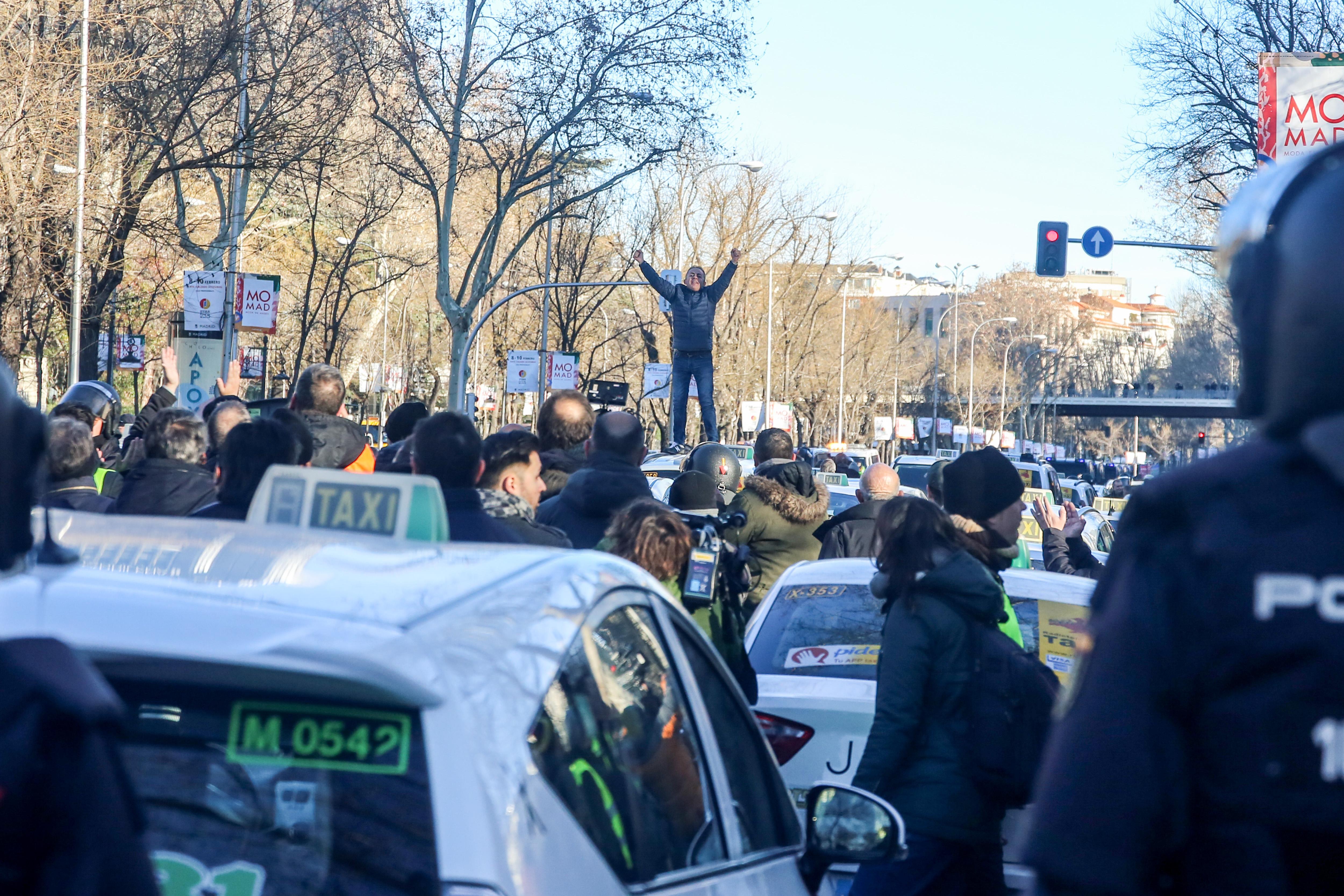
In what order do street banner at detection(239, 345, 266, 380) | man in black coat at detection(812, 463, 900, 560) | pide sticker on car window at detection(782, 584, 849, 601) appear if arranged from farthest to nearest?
street banner at detection(239, 345, 266, 380) → man in black coat at detection(812, 463, 900, 560) → pide sticker on car window at detection(782, 584, 849, 601)

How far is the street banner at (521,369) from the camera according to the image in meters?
38.3

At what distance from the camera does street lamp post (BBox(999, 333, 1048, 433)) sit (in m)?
91.2

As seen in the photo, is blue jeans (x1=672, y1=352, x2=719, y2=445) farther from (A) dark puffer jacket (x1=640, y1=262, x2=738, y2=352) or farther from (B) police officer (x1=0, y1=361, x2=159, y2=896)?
(B) police officer (x1=0, y1=361, x2=159, y2=896)

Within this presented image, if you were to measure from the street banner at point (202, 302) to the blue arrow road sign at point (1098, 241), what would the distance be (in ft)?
44.7

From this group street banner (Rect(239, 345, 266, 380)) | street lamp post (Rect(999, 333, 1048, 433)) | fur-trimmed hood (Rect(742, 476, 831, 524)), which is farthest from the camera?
street lamp post (Rect(999, 333, 1048, 433))

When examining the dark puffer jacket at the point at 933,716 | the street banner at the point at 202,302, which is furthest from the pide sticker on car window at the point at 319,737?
the street banner at the point at 202,302

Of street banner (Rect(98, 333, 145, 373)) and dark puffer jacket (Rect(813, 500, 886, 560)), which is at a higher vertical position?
street banner (Rect(98, 333, 145, 373))

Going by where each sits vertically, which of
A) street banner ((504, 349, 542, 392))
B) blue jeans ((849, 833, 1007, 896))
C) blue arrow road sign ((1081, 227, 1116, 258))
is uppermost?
blue arrow road sign ((1081, 227, 1116, 258))

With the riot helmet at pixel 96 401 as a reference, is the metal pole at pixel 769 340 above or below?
above

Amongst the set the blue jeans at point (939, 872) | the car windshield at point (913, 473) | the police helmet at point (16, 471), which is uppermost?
the police helmet at point (16, 471)

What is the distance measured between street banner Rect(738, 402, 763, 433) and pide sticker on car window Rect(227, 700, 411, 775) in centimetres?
4290

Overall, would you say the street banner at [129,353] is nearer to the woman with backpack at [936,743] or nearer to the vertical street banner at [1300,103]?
the vertical street banner at [1300,103]

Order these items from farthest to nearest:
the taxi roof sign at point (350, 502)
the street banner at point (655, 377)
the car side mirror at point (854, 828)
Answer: the street banner at point (655, 377)
the car side mirror at point (854, 828)
the taxi roof sign at point (350, 502)

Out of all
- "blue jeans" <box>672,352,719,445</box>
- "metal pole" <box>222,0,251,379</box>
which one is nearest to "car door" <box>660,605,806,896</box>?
"blue jeans" <box>672,352,719,445</box>
